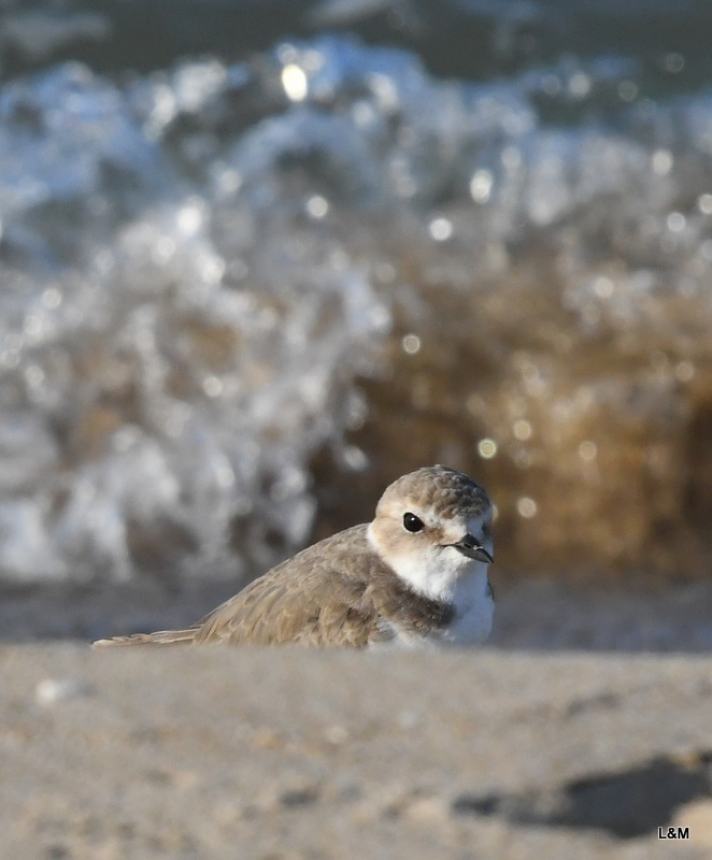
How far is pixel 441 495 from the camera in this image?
4.34 m

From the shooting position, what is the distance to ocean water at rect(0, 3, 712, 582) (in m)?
7.71

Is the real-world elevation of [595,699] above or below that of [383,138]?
below

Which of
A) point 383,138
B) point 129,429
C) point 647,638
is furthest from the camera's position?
point 383,138

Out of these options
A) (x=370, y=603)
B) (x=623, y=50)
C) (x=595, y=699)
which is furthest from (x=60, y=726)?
(x=623, y=50)

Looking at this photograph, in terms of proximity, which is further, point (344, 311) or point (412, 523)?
point (344, 311)

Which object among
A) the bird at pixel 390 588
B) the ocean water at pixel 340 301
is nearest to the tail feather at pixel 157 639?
the bird at pixel 390 588

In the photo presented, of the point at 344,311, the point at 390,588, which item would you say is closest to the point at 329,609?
the point at 390,588

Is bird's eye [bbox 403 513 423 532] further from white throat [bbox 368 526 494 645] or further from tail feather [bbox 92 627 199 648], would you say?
tail feather [bbox 92 627 199 648]

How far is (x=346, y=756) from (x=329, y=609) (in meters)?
1.55

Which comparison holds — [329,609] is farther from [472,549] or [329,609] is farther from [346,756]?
[346,756]

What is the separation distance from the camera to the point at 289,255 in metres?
8.53

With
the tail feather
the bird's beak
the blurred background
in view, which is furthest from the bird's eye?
the blurred background

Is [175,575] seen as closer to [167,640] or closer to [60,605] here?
[60,605]

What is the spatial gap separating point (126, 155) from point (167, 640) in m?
5.18
